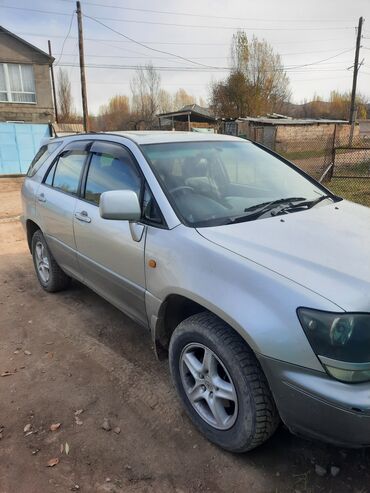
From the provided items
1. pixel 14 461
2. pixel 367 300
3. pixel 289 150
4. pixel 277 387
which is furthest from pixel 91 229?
pixel 289 150

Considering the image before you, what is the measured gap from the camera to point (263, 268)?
6.45ft

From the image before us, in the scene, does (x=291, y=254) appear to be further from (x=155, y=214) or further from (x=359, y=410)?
(x=155, y=214)

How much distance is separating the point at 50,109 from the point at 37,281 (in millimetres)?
23247

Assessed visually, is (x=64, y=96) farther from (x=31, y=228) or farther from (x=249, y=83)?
(x=31, y=228)

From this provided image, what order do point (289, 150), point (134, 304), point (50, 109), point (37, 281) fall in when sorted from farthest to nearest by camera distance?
point (50, 109) → point (289, 150) → point (37, 281) → point (134, 304)

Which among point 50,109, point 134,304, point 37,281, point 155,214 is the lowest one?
point 37,281

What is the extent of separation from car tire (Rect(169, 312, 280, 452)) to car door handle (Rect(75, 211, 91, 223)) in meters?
1.36

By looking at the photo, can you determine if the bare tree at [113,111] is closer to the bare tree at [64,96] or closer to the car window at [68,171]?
the bare tree at [64,96]

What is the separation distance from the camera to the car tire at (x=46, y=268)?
4.42 metres

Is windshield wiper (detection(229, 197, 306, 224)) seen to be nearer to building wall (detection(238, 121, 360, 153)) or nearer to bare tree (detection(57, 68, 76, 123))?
building wall (detection(238, 121, 360, 153))

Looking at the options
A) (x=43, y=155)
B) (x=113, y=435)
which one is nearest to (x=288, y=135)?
(x=43, y=155)

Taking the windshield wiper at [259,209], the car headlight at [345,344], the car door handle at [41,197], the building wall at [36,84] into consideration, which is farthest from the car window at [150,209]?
the building wall at [36,84]

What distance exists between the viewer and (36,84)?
81.4ft

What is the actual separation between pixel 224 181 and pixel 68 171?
5.48 ft
